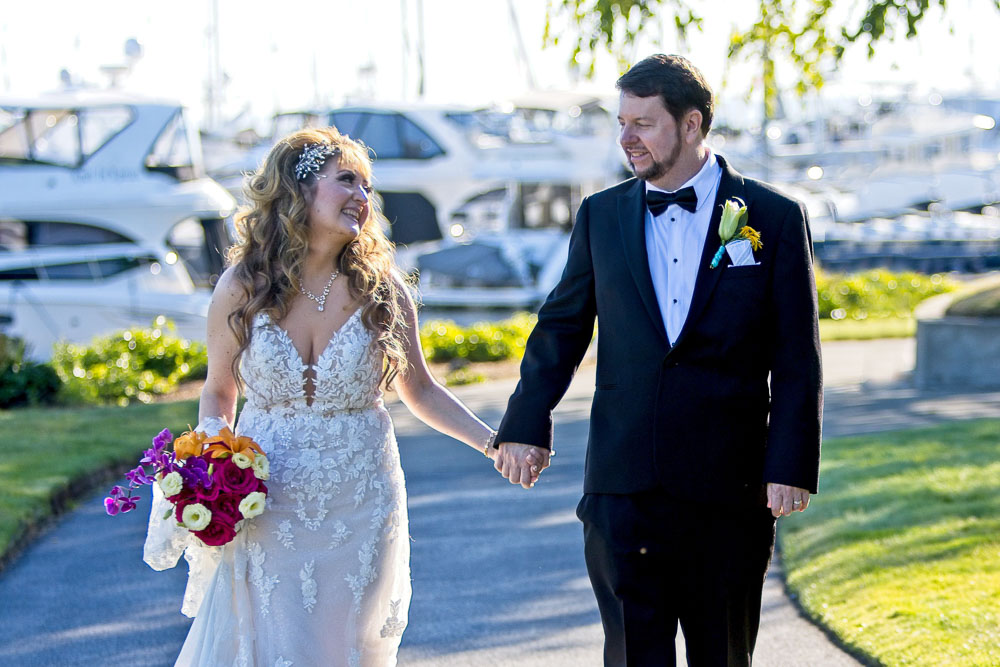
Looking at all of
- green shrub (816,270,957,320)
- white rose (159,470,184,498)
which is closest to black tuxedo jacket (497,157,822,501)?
white rose (159,470,184,498)

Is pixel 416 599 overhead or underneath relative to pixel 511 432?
underneath

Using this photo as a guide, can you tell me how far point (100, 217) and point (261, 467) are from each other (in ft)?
63.1

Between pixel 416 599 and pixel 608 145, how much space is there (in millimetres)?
24322

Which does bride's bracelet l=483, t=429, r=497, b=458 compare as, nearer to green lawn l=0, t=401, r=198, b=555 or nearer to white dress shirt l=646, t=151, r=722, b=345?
white dress shirt l=646, t=151, r=722, b=345

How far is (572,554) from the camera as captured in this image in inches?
297

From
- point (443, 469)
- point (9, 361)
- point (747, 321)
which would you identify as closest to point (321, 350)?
point (747, 321)

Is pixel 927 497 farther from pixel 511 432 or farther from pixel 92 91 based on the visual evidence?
pixel 92 91

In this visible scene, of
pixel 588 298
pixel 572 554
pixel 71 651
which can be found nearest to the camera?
pixel 588 298

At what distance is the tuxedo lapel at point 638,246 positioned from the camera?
13.1ft

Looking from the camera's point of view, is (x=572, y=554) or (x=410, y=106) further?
(x=410, y=106)

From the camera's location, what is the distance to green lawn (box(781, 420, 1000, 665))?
550 cm

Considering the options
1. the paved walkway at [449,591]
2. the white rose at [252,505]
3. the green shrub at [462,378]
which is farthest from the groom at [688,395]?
the green shrub at [462,378]

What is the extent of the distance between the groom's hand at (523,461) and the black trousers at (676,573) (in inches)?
8.6

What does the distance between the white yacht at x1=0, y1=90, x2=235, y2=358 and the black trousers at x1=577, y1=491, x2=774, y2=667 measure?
54.6 ft
